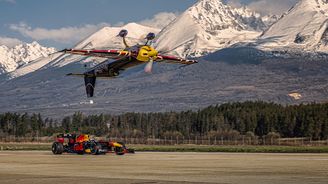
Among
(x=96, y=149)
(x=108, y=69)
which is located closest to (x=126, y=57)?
→ (x=108, y=69)

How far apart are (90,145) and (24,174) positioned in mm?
31797

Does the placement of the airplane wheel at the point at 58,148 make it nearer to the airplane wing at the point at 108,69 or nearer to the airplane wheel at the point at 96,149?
the airplane wheel at the point at 96,149

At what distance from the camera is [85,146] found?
246ft

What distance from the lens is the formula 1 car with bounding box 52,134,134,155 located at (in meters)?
73.9

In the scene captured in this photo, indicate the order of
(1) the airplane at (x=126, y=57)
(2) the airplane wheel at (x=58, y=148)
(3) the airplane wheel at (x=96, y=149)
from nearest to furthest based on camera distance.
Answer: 1. (3) the airplane wheel at (x=96, y=149)
2. (1) the airplane at (x=126, y=57)
3. (2) the airplane wheel at (x=58, y=148)

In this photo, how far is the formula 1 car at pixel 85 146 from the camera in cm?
7394

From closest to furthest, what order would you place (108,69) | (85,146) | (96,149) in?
(96,149) → (85,146) → (108,69)

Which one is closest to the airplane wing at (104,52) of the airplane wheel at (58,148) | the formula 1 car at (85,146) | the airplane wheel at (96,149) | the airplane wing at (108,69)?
the airplane wing at (108,69)

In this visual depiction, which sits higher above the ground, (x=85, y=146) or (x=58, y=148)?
(x=85, y=146)

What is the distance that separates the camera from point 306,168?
45.1 metres

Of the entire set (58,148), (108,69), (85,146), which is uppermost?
(108,69)

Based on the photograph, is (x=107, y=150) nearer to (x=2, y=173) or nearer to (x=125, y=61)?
(x=125, y=61)

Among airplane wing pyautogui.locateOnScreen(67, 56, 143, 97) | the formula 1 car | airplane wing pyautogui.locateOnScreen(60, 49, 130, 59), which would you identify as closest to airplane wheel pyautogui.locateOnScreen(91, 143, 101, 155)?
the formula 1 car

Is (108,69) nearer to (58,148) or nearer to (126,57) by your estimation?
(126,57)
